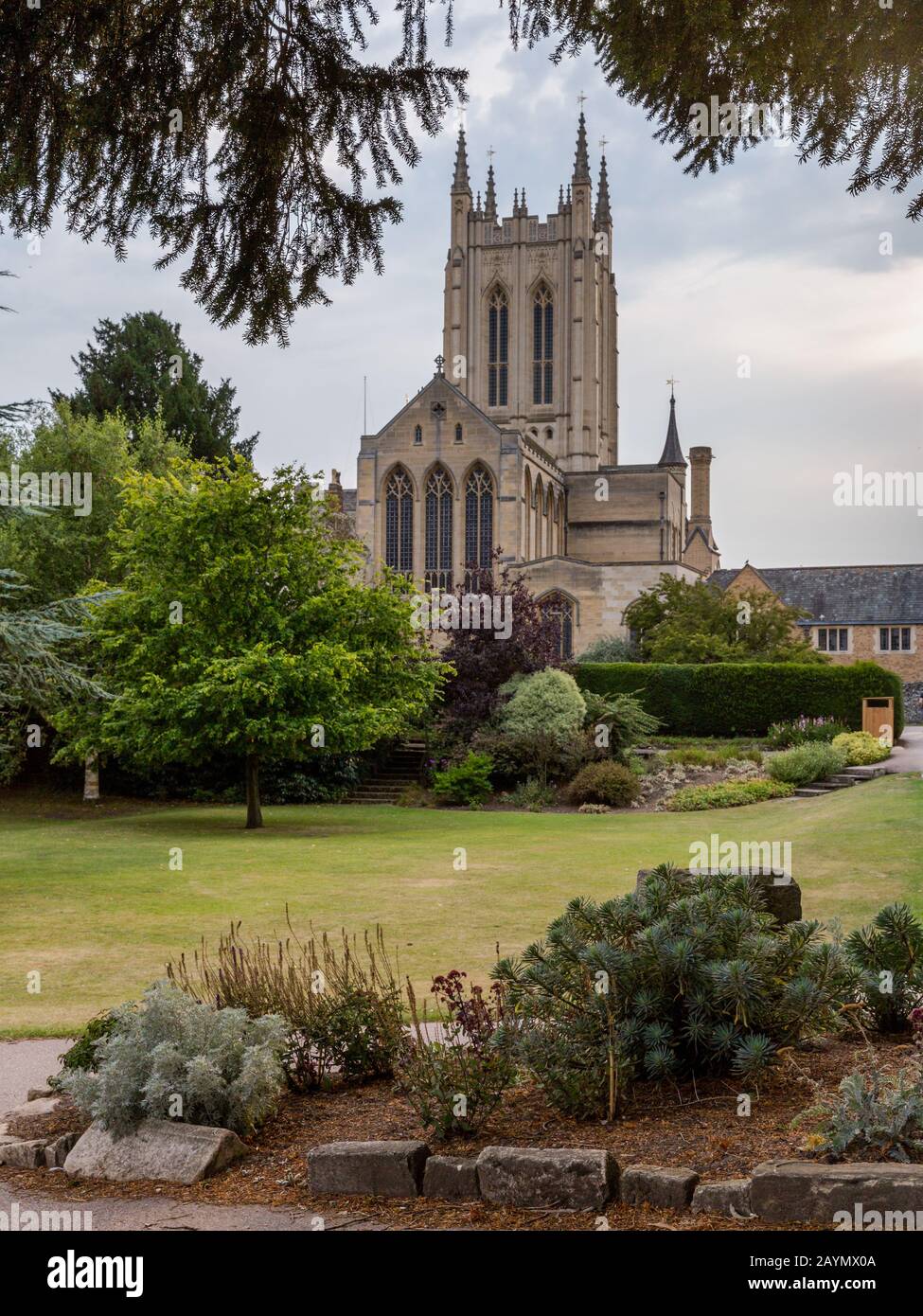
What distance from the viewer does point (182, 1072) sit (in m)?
5.54

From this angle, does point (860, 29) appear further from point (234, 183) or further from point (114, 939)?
point (114, 939)

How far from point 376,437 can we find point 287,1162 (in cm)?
5539

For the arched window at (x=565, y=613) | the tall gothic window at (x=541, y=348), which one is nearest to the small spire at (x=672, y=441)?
the tall gothic window at (x=541, y=348)

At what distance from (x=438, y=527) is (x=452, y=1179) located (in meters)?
54.8

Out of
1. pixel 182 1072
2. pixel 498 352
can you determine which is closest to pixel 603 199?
pixel 498 352

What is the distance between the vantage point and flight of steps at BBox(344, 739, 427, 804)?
97.1 ft

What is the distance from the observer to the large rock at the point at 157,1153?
204 inches

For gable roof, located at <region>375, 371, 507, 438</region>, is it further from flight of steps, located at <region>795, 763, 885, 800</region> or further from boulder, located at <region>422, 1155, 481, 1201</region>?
boulder, located at <region>422, 1155, 481, 1201</region>

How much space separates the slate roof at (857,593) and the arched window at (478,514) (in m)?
11.1

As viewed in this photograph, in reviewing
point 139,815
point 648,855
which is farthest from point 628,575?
point 648,855

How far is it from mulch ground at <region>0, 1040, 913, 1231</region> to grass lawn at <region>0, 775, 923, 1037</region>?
10.9 feet

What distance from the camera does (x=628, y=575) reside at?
51.9 metres

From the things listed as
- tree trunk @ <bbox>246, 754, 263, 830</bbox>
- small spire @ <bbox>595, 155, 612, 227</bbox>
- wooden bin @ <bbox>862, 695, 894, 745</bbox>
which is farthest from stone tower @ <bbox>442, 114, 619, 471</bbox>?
tree trunk @ <bbox>246, 754, 263, 830</bbox>

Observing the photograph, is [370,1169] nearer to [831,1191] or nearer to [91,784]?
[831,1191]
